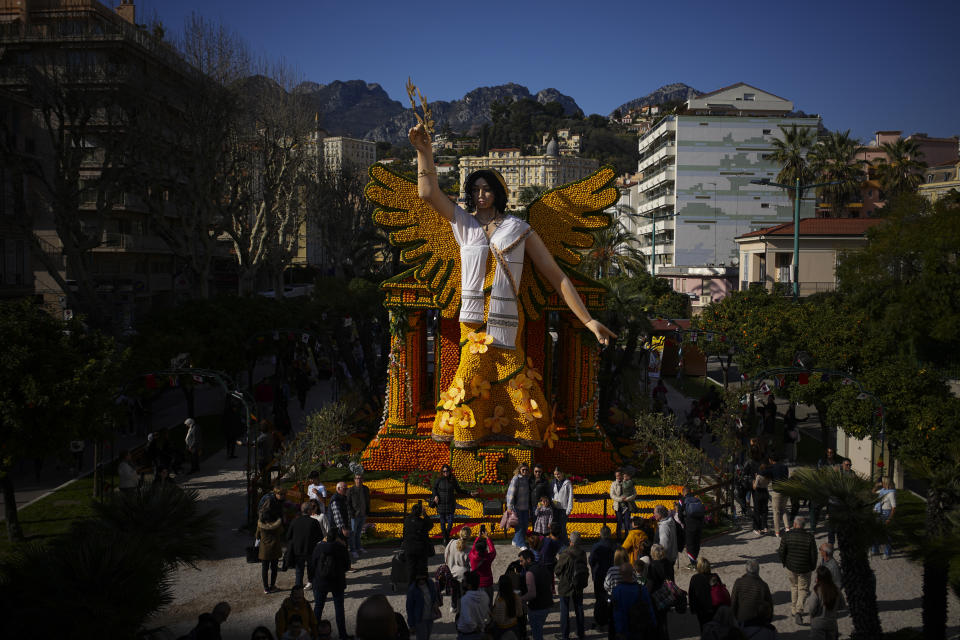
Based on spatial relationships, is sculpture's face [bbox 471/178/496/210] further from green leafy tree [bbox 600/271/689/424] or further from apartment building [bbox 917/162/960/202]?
apartment building [bbox 917/162/960/202]

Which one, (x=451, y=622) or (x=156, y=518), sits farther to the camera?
(x=451, y=622)

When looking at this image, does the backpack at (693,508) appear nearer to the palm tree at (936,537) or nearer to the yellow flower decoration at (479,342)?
the palm tree at (936,537)

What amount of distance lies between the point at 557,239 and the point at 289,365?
1521cm

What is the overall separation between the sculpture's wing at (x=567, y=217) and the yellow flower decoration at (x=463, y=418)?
8.96 ft

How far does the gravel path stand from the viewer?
10398mm

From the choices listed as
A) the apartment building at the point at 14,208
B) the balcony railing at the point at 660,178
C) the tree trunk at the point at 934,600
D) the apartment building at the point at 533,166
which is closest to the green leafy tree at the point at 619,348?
the tree trunk at the point at 934,600

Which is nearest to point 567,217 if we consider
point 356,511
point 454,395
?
point 454,395

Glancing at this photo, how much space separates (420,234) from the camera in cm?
1744

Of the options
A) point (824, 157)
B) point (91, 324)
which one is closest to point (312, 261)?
point (824, 157)

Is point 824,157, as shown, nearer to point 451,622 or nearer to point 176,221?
point 176,221

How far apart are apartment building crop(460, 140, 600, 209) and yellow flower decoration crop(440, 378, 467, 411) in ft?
474

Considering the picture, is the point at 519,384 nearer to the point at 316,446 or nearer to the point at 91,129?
the point at 316,446

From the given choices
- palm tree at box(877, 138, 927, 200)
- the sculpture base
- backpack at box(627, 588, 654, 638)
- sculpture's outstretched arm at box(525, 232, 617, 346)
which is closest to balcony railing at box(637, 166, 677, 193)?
palm tree at box(877, 138, 927, 200)

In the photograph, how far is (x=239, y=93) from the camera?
3038 cm
